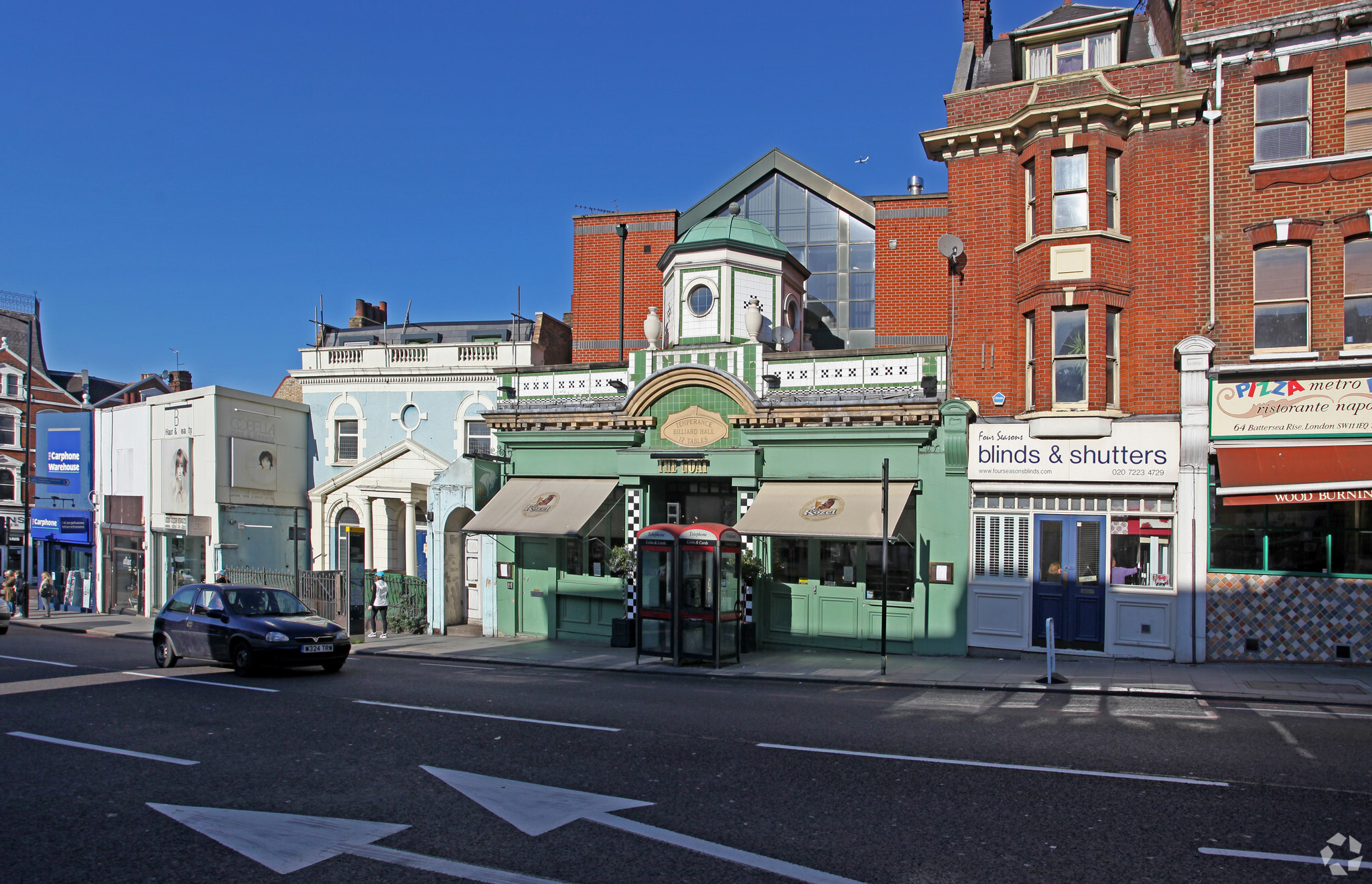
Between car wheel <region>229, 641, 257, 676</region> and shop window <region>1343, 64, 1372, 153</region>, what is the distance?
67.9ft

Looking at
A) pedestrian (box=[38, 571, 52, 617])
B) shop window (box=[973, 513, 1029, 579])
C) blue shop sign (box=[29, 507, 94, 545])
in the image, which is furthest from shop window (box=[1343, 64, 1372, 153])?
blue shop sign (box=[29, 507, 94, 545])

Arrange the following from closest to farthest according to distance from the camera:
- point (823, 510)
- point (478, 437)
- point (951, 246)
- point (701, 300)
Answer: point (823, 510), point (951, 246), point (701, 300), point (478, 437)

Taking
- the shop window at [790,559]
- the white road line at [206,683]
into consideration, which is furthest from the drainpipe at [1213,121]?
the white road line at [206,683]

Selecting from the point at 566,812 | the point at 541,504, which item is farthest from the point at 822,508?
the point at 566,812

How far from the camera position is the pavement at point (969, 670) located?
1386 cm

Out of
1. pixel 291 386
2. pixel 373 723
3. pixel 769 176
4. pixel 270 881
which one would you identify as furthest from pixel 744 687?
pixel 291 386

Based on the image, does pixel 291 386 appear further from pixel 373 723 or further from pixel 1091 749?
pixel 1091 749

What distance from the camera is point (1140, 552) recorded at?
1734 centimetres

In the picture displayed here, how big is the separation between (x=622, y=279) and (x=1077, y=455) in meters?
15.7

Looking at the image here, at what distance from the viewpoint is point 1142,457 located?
675 inches

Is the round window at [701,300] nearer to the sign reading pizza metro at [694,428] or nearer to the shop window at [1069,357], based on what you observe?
the sign reading pizza metro at [694,428]

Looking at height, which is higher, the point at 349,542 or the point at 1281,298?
the point at 1281,298

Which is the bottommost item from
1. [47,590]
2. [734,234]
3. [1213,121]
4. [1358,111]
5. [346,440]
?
[47,590]

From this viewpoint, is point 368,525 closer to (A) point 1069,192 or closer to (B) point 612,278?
(B) point 612,278
